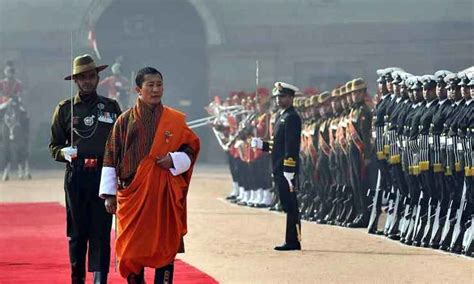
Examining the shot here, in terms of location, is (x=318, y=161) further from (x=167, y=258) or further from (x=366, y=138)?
(x=167, y=258)

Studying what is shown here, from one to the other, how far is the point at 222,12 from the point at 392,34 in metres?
4.55

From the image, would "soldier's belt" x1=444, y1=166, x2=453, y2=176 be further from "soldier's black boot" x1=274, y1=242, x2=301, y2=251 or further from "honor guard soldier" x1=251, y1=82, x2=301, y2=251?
"soldier's black boot" x1=274, y1=242, x2=301, y2=251

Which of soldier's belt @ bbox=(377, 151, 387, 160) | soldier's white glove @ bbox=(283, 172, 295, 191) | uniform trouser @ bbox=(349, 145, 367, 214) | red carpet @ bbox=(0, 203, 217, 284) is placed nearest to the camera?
red carpet @ bbox=(0, 203, 217, 284)

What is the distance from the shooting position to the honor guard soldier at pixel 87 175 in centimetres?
1284

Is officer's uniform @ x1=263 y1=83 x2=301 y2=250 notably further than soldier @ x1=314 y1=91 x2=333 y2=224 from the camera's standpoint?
No

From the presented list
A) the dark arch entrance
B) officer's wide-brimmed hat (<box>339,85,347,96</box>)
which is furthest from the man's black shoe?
the dark arch entrance

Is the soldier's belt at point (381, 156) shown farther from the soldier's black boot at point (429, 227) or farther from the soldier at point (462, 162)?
the soldier at point (462, 162)

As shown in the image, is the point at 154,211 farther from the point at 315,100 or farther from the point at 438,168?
the point at 315,100

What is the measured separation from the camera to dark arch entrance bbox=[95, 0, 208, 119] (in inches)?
1757

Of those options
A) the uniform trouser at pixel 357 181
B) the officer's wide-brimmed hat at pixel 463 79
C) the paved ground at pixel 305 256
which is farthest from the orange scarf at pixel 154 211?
the uniform trouser at pixel 357 181

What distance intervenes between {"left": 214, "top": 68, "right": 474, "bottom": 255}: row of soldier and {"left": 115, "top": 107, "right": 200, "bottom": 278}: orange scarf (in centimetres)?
497

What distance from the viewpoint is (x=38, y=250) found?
687 inches

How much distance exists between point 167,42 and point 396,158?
2669 centimetres

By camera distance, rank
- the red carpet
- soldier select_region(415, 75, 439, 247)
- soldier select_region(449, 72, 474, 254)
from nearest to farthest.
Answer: the red carpet < soldier select_region(449, 72, 474, 254) < soldier select_region(415, 75, 439, 247)
